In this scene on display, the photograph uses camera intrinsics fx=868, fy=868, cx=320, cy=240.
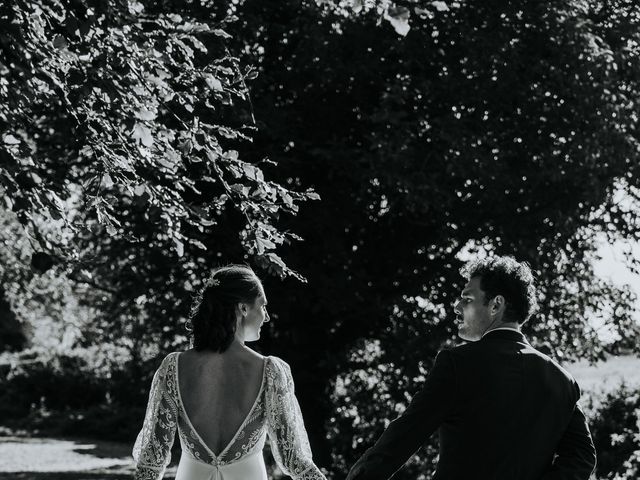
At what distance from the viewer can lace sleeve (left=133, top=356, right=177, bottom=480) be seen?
166 inches

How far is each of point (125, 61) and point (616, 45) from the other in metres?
7.39

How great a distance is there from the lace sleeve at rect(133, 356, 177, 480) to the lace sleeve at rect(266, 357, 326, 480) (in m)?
0.48

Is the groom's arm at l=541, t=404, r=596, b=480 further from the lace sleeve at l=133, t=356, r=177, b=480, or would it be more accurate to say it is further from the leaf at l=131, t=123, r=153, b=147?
the leaf at l=131, t=123, r=153, b=147

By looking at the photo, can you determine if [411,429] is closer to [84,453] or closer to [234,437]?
[234,437]

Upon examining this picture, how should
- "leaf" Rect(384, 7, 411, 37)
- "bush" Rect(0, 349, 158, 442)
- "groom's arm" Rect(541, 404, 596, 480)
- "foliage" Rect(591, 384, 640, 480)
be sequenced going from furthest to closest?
"bush" Rect(0, 349, 158, 442) < "foliage" Rect(591, 384, 640, 480) < "leaf" Rect(384, 7, 411, 37) < "groom's arm" Rect(541, 404, 596, 480)

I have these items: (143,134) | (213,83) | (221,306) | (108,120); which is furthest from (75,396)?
(221,306)

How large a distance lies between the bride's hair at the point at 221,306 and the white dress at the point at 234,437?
0.22 m

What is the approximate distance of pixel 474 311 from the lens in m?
3.24

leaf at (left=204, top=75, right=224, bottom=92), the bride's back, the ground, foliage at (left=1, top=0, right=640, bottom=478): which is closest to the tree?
foliage at (left=1, top=0, right=640, bottom=478)

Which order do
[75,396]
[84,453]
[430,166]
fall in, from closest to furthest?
1. [430,166]
2. [84,453]
3. [75,396]

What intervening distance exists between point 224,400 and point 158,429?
1.25 ft

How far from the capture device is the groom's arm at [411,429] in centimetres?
285

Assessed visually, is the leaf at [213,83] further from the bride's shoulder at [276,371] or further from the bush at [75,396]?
the bush at [75,396]

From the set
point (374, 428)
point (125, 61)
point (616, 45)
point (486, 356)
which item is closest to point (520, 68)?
point (616, 45)
